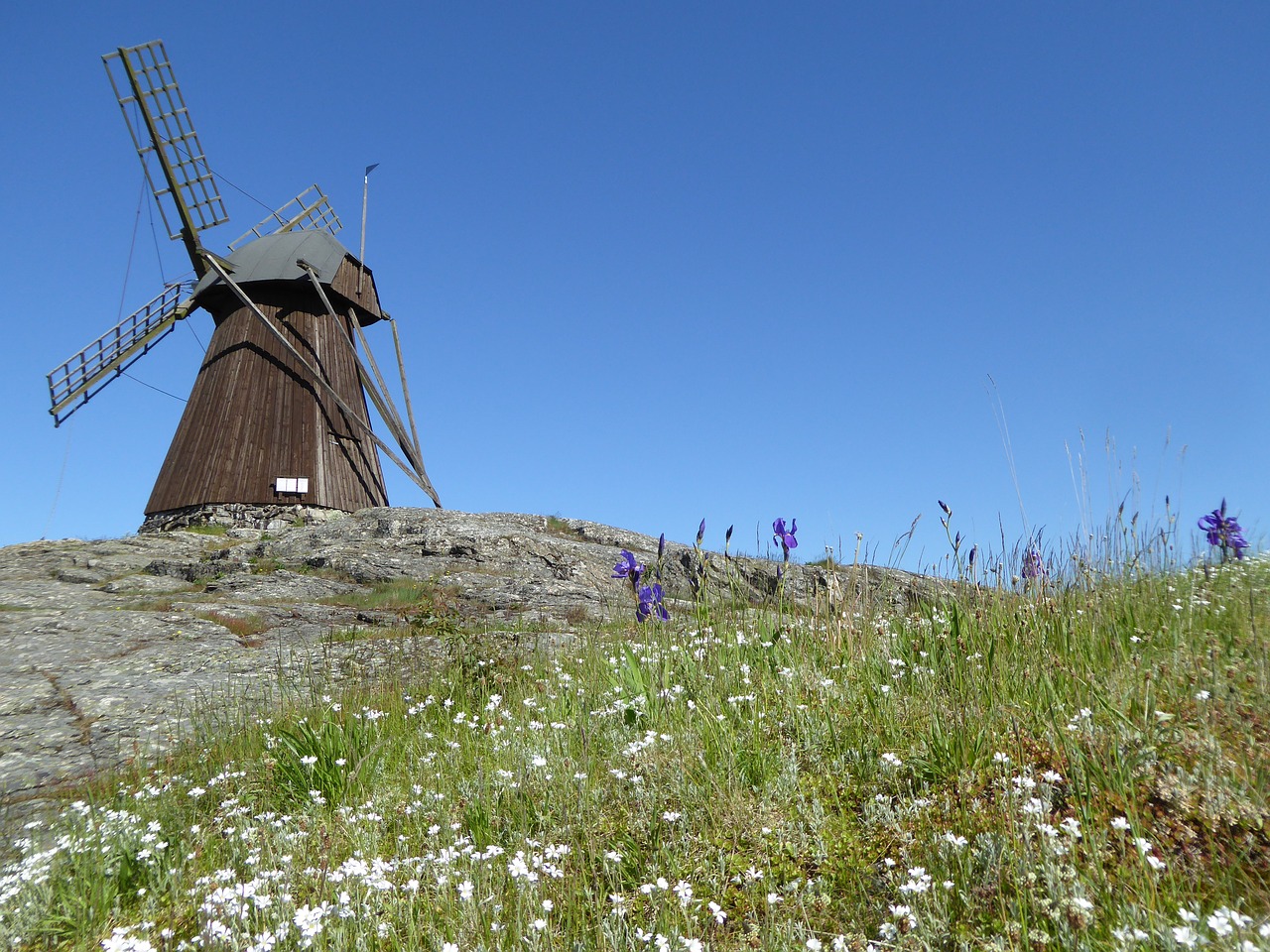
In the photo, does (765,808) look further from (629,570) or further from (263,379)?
(263,379)

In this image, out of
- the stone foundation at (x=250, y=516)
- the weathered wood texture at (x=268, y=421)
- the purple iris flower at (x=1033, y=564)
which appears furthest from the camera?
the weathered wood texture at (x=268, y=421)

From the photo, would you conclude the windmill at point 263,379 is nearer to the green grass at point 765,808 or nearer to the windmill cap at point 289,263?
the windmill cap at point 289,263

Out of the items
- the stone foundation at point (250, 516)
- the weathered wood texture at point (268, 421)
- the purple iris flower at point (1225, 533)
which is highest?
the weathered wood texture at point (268, 421)

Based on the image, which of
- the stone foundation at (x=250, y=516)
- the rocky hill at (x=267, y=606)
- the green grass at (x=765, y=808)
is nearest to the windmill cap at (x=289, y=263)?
the stone foundation at (x=250, y=516)

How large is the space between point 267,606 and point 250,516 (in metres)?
12.4

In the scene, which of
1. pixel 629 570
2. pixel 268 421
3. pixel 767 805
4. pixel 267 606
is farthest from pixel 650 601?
pixel 268 421

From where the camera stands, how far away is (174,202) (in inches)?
995

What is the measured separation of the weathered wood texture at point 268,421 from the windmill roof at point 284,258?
0.50m

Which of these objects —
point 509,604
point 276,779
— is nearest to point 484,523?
point 509,604

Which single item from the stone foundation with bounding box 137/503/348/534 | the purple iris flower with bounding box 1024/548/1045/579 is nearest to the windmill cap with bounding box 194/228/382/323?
the stone foundation with bounding box 137/503/348/534

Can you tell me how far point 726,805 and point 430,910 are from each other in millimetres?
1491

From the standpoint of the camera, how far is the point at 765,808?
3971mm

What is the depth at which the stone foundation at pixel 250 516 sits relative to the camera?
74.8 feet

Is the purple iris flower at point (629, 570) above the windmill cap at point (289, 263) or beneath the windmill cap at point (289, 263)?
beneath
